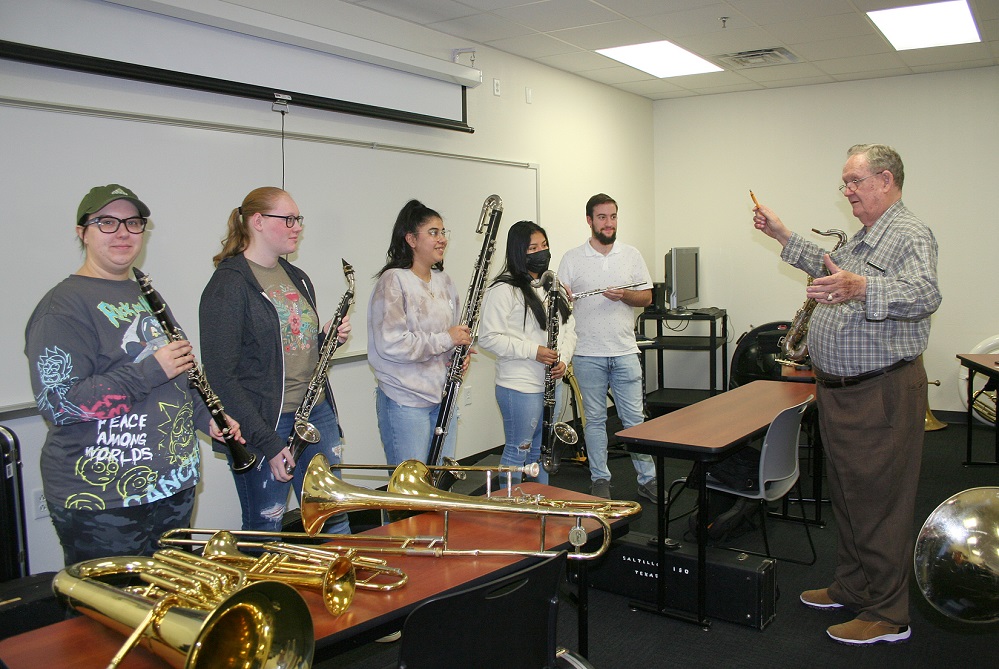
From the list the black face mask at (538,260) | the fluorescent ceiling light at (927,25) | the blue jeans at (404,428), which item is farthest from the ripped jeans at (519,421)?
the fluorescent ceiling light at (927,25)

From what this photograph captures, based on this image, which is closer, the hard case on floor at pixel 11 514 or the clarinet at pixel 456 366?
the hard case on floor at pixel 11 514

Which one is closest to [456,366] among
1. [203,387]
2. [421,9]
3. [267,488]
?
[267,488]

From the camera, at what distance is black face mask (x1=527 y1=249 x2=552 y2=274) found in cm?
364

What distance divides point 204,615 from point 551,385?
8.29ft

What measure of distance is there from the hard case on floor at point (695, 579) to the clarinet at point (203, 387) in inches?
60.7

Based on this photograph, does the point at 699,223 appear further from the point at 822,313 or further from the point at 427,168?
the point at 822,313

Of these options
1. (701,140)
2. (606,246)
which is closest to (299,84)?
(606,246)

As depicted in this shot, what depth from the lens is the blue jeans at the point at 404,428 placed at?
10.6 feet

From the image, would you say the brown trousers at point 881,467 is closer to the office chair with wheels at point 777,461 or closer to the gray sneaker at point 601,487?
the office chair with wheels at point 777,461

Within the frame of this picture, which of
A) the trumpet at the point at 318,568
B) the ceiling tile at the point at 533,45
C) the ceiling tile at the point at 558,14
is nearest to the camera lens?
the trumpet at the point at 318,568

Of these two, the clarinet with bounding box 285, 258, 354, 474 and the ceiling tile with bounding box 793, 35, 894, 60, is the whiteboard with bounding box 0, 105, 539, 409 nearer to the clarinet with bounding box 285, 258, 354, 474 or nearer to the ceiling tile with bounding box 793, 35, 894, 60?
the clarinet with bounding box 285, 258, 354, 474

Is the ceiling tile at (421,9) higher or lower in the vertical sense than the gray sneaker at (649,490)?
higher

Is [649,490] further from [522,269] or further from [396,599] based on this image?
[396,599]

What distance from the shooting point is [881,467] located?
113 inches
